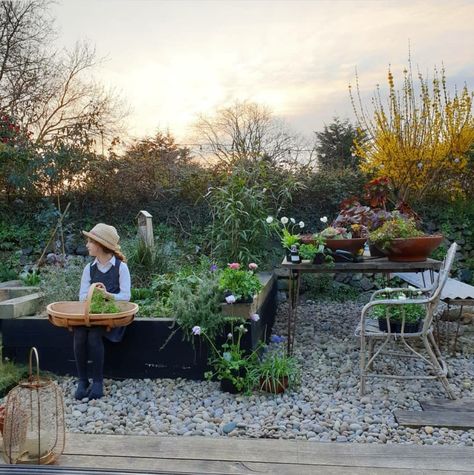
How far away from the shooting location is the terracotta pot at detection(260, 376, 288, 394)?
3.32m

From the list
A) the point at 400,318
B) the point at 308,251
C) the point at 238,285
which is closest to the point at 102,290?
the point at 238,285

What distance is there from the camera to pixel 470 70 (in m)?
7.25

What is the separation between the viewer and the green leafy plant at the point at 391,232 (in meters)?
3.84

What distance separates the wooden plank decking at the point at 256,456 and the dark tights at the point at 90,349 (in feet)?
3.30

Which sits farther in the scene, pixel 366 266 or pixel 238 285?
pixel 366 266

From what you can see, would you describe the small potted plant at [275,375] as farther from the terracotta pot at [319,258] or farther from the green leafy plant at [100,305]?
the green leafy plant at [100,305]

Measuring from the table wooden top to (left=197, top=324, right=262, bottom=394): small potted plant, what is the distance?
0.77m

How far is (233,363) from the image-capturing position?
3.37 metres

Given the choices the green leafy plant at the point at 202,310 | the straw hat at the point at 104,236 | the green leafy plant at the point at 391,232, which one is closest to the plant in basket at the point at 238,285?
the green leafy plant at the point at 202,310

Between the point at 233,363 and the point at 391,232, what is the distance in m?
1.52

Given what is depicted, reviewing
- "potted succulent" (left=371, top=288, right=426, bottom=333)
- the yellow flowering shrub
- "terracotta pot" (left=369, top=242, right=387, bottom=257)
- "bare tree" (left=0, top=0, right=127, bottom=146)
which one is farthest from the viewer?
"bare tree" (left=0, top=0, right=127, bottom=146)

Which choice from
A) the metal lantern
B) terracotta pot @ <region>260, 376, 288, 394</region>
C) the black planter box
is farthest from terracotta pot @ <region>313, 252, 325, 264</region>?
the metal lantern

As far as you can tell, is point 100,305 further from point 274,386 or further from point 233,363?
point 274,386

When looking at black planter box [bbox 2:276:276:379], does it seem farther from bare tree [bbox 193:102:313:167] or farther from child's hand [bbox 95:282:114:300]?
bare tree [bbox 193:102:313:167]
